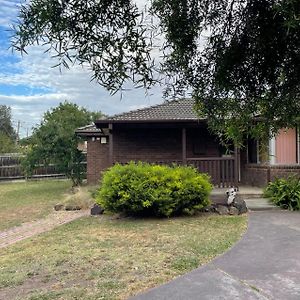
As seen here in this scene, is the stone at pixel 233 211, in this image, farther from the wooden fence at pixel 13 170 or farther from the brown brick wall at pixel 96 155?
the wooden fence at pixel 13 170

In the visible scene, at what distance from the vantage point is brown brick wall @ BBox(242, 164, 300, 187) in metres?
14.3

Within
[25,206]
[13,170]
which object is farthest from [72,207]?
[13,170]

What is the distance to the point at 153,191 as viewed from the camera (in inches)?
411

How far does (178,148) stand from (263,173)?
3811 millimetres

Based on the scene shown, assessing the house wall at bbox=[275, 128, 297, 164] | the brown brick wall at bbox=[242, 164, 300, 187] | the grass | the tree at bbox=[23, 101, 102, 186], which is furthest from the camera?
the tree at bbox=[23, 101, 102, 186]

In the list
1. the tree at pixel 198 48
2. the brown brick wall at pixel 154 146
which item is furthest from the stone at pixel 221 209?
the tree at pixel 198 48

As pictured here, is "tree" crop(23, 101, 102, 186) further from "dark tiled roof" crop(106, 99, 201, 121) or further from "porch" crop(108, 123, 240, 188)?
"dark tiled roof" crop(106, 99, 201, 121)

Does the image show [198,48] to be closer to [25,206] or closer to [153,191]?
[153,191]

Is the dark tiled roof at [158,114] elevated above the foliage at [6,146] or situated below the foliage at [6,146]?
above

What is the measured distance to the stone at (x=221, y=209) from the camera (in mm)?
11259

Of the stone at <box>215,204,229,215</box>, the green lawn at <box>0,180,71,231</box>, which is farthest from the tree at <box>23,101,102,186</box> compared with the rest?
the stone at <box>215,204,229,215</box>

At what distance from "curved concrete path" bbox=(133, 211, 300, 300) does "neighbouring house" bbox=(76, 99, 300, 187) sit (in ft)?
20.9

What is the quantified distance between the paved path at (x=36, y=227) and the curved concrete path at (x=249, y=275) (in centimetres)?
463

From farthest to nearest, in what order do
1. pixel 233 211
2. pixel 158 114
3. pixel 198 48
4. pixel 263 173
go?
pixel 158 114
pixel 263 173
pixel 233 211
pixel 198 48
